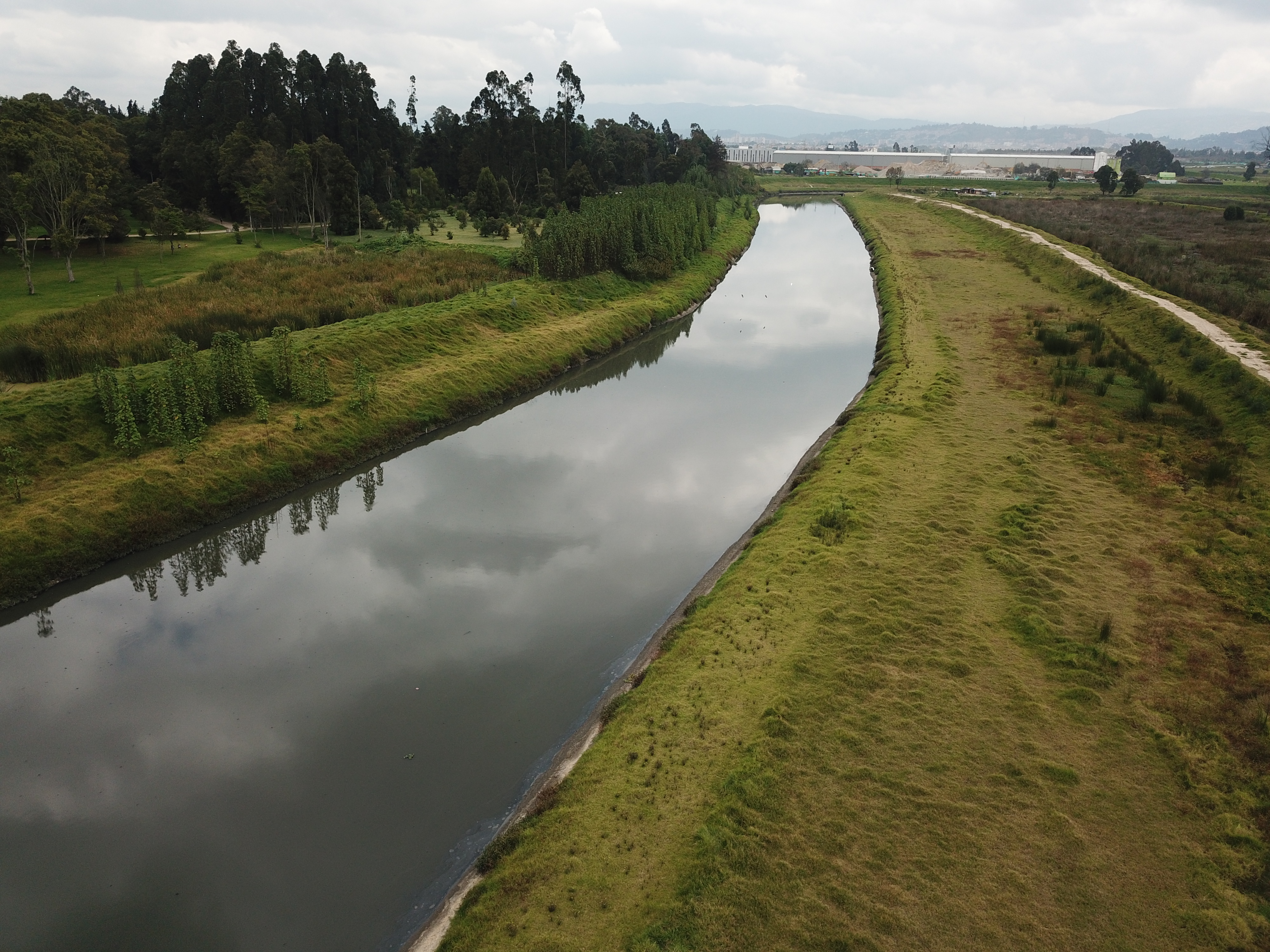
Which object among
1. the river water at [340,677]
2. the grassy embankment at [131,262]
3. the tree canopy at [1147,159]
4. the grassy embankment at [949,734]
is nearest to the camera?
the grassy embankment at [949,734]

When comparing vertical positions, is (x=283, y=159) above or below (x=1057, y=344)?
above

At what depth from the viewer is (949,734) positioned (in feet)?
34.2

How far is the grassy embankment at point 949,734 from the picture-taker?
8023 millimetres

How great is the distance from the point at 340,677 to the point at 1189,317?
107 ft

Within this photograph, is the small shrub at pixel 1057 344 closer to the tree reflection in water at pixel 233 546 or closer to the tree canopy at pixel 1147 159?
the tree reflection in water at pixel 233 546

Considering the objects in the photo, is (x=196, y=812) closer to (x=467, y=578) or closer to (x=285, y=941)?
(x=285, y=941)

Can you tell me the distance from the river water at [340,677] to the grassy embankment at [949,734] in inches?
68.7

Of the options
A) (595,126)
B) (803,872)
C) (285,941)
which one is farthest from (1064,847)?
(595,126)

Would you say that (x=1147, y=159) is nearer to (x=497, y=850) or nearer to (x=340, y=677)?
(x=340, y=677)

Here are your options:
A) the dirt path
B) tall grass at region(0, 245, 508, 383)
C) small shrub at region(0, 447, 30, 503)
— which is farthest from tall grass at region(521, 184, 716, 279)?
small shrub at region(0, 447, 30, 503)

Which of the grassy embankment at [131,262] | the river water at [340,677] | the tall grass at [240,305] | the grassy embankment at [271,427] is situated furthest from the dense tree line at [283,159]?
the river water at [340,677]

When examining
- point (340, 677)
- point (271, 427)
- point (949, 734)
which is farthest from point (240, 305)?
point (949, 734)

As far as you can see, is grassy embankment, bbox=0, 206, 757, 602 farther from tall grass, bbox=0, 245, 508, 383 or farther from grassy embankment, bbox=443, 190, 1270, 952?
grassy embankment, bbox=443, 190, 1270, 952

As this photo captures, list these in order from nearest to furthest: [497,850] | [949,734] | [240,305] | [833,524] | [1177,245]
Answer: [497,850] → [949,734] → [833,524] → [240,305] → [1177,245]
